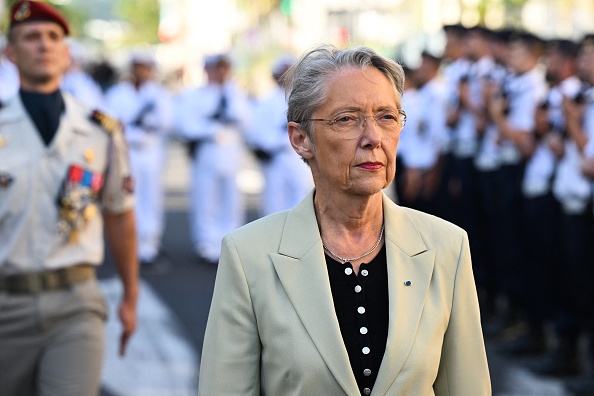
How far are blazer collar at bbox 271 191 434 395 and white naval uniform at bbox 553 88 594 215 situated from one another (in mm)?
4990

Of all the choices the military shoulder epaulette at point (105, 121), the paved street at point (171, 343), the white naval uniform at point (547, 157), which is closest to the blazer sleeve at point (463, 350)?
the military shoulder epaulette at point (105, 121)

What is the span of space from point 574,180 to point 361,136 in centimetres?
547

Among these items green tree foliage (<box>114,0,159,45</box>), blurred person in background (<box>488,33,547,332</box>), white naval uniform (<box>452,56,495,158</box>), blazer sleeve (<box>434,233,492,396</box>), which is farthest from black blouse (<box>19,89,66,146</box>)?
green tree foliage (<box>114,0,159,45</box>)

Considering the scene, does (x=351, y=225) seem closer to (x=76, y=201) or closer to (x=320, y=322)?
(x=320, y=322)

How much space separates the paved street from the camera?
8133 mm

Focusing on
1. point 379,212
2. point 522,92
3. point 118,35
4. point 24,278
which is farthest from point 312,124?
point 118,35

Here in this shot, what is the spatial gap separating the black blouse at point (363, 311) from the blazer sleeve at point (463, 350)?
186 millimetres

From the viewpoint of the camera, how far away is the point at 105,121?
5531 millimetres

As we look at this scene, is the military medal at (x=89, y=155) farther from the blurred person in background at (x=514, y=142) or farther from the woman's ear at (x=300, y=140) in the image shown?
the blurred person in background at (x=514, y=142)

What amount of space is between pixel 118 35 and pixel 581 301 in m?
127

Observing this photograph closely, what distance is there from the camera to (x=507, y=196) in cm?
1040

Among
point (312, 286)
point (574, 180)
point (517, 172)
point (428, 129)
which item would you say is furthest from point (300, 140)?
point (428, 129)

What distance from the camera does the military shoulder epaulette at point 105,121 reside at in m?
5.51

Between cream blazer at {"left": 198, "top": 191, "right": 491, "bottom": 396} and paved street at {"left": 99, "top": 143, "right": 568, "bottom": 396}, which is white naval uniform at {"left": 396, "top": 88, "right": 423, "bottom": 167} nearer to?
paved street at {"left": 99, "top": 143, "right": 568, "bottom": 396}
